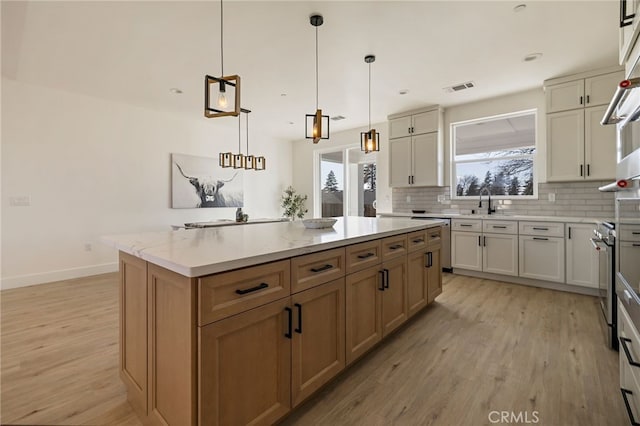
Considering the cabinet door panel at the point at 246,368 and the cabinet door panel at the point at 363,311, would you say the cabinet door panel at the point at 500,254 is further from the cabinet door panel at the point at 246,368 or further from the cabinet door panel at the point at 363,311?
the cabinet door panel at the point at 246,368

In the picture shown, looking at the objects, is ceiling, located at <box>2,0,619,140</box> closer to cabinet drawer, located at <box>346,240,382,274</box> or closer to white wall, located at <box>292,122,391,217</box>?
white wall, located at <box>292,122,391,217</box>

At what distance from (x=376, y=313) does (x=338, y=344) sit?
1.47 feet

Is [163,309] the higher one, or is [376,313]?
[163,309]

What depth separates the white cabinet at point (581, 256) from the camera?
3494 millimetres

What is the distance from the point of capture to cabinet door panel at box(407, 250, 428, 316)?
8.34ft

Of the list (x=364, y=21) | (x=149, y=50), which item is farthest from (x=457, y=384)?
(x=149, y=50)

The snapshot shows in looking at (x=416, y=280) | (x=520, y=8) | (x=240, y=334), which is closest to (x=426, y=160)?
(x=520, y=8)

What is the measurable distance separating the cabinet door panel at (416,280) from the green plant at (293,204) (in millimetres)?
4894

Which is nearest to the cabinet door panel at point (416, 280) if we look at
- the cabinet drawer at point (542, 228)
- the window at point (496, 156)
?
the cabinet drawer at point (542, 228)

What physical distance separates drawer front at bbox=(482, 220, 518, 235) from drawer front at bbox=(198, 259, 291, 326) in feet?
12.4

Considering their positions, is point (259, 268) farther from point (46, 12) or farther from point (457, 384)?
point (46, 12)

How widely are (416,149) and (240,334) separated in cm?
484

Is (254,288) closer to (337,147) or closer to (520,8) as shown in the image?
(520,8)

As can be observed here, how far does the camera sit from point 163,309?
4.12ft
